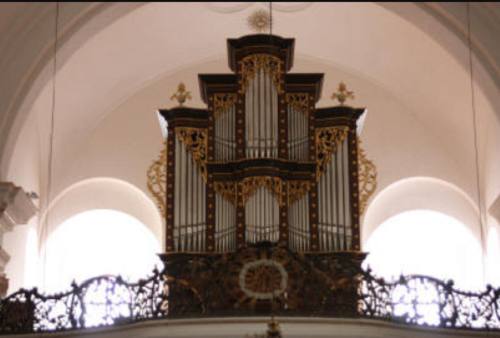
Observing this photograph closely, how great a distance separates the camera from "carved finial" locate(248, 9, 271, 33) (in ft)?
58.1

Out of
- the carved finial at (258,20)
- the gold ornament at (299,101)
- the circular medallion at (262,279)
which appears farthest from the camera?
the carved finial at (258,20)

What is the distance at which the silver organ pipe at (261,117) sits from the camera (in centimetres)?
1421

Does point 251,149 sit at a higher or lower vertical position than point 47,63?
lower

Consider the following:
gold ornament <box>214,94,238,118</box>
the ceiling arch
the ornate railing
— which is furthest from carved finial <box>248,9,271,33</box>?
the ornate railing

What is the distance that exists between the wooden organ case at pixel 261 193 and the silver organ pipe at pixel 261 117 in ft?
0.04

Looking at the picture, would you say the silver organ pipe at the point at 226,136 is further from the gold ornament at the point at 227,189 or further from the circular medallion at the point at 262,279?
the circular medallion at the point at 262,279

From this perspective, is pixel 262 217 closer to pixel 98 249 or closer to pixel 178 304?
pixel 178 304

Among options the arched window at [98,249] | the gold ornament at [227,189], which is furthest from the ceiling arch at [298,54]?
the gold ornament at [227,189]

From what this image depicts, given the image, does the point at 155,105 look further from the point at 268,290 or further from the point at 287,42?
the point at 268,290

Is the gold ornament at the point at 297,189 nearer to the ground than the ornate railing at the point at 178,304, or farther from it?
farther from it

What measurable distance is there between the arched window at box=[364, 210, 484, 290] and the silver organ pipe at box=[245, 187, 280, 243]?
4.47 metres

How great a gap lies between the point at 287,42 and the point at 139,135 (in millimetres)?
4366

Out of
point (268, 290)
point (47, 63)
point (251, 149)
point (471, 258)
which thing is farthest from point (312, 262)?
point (471, 258)

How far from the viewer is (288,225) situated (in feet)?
45.4
